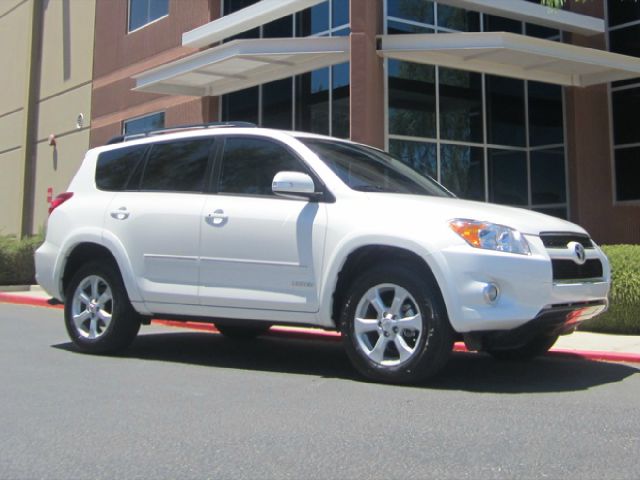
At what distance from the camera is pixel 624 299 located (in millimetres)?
8820

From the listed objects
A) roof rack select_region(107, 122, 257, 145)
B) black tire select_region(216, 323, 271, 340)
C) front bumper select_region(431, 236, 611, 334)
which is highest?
roof rack select_region(107, 122, 257, 145)

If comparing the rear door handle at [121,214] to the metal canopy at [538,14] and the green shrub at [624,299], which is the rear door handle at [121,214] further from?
the metal canopy at [538,14]

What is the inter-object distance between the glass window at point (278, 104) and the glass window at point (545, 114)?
583cm

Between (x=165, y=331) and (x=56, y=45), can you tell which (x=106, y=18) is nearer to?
(x=56, y=45)

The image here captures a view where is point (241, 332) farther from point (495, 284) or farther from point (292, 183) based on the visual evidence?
point (495, 284)

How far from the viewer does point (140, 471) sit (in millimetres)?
3834

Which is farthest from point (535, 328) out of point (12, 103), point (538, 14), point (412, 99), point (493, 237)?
point (12, 103)

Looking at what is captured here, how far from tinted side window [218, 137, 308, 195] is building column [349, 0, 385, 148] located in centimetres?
756

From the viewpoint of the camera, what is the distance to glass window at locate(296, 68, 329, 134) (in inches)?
681

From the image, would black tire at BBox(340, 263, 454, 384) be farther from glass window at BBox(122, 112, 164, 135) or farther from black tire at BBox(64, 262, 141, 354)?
glass window at BBox(122, 112, 164, 135)

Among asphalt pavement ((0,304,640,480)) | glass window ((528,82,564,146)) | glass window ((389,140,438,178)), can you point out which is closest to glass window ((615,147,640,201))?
glass window ((528,82,564,146))

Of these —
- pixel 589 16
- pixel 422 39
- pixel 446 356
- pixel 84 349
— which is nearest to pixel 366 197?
pixel 446 356

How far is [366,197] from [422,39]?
9009mm

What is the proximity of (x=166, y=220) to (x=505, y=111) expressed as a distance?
13.0 m
